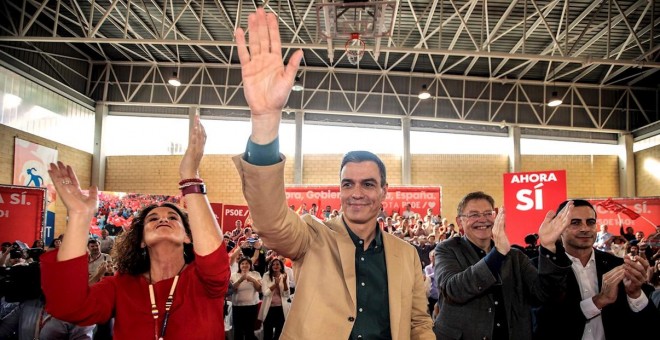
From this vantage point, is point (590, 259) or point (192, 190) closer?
point (192, 190)

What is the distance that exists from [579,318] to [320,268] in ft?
5.97

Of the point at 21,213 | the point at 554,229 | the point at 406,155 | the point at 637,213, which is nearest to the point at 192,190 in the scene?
the point at 554,229

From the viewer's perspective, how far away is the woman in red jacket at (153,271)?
167 cm

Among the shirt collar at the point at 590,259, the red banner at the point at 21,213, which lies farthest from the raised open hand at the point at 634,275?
the red banner at the point at 21,213

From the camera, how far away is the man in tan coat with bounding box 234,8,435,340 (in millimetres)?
1409

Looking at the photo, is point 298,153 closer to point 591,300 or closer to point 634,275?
point 591,300

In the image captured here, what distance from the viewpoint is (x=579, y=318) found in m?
2.64

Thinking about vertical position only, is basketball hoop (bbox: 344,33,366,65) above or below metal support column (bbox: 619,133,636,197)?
above

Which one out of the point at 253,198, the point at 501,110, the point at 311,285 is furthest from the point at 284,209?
the point at 501,110

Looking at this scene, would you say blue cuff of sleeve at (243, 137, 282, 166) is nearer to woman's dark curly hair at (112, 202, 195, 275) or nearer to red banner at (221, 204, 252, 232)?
woman's dark curly hair at (112, 202, 195, 275)

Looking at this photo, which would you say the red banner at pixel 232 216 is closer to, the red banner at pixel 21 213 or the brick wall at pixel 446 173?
the brick wall at pixel 446 173

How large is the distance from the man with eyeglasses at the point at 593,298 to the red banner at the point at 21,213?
10432mm

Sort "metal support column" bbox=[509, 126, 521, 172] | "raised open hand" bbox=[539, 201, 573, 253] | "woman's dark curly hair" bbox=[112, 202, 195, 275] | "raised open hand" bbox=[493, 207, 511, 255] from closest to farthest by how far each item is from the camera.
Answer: "woman's dark curly hair" bbox=[112, 202, 195, 275] → "raised open hand" bbox=[493, 207, 511, 255] → "raised open hand" bbox=[539, 201, 573, 253] → "metal support column" bbox=[509, 126, 521, 172]

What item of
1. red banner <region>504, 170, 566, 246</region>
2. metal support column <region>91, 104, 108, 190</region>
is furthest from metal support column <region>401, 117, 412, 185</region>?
metal support column <region>91, 104, 108, 190</region>
